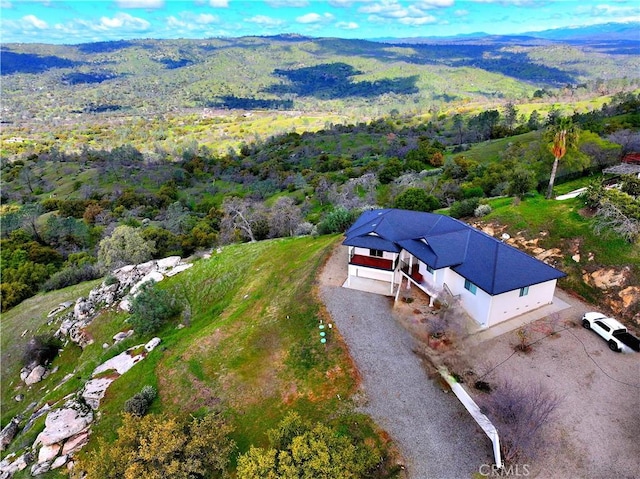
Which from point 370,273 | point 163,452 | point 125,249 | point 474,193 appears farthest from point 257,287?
point 474,193

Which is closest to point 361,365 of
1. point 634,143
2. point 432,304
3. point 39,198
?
point 432,304

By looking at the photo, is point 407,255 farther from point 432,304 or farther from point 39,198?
point 39,198

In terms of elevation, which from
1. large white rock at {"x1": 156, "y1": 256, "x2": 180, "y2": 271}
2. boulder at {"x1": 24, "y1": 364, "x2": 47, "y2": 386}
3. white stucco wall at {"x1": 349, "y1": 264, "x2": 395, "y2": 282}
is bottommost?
boulder at {"x1": 24, "y1": 364, "x2": 47, "y2": 386}

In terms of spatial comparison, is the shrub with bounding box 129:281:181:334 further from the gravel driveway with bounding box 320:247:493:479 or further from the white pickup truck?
the white pickup truck

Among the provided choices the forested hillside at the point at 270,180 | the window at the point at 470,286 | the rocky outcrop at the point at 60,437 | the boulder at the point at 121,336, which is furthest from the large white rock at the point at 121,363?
the window at the point at 470,286

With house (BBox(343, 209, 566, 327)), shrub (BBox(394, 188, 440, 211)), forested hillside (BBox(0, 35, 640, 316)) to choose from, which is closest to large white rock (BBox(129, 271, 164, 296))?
forested hillside (BBox(0, 35, 640, 316))

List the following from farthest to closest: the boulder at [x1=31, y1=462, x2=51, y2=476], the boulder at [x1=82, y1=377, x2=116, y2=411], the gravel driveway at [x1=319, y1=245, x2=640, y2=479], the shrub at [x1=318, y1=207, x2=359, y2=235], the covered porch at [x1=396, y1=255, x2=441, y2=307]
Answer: the shrub at [x1=318, y1=207, x2=359, y2=235] → the covered porch at [x1=396, y1=255, x2=441, y2=307] → the boulder at [x1=82, y1=377, x2=116, y2=411] → the boulder at [x1=31, y1=462, x2=51, y2=476] → the gravel driveway at [x1=319, y1=245, x2=640, y2=479]
